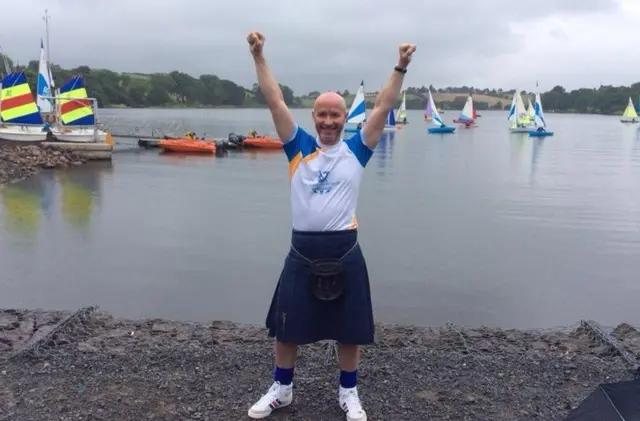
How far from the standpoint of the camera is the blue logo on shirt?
138 inches

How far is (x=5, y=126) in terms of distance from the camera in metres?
28.9

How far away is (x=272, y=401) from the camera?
12.2 feet

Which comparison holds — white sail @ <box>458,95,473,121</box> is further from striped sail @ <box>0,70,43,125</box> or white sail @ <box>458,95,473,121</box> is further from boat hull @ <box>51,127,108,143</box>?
striped sail @ <box>0,70,43,125</box>

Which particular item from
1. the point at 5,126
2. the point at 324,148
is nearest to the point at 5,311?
the point at 324,148

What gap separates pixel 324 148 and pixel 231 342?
2.70m

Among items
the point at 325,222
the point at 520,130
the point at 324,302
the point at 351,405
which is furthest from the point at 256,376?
the point at 520,130

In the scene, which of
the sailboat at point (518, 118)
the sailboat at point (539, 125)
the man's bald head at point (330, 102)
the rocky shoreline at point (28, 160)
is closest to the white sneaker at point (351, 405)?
the man's bald head at point (330, 102)

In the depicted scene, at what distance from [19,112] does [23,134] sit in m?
1.08

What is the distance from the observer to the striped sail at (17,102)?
2712cm

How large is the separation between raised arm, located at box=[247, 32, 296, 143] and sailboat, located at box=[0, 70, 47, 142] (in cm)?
2741

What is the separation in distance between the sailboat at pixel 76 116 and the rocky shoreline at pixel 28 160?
2.45 m

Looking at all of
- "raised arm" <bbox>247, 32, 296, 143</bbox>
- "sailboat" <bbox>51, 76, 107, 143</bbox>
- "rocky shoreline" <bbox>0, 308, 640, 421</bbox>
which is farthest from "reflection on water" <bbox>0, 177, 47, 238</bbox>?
"raised arm" <bbox>247, 32, 296, 143</bbox>

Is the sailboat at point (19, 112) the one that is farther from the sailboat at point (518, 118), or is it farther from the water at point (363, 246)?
the sailboat at point (518, 118)

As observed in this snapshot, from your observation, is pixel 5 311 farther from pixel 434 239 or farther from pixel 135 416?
pixel 434 239
